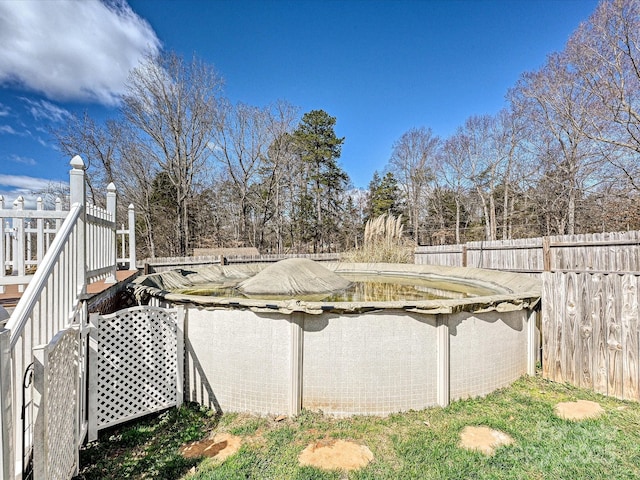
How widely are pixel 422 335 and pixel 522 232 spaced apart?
1529 centimetres

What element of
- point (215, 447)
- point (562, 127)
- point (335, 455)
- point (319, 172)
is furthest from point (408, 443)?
point (319, 172)

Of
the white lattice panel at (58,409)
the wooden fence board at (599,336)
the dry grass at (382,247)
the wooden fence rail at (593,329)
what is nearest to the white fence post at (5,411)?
the white lattice panel at (58,409)

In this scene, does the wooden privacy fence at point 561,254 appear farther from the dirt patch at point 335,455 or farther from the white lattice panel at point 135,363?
the white lattice panel at point 135,363

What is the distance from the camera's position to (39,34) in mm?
6496

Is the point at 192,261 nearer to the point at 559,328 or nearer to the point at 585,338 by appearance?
the point at 559,328

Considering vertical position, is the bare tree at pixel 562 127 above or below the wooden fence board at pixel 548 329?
above

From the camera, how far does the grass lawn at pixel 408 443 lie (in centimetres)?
212

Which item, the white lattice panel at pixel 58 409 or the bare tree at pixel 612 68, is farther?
the bare tree at pixel 612 68

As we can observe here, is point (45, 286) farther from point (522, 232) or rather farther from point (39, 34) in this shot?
point (522, 232)

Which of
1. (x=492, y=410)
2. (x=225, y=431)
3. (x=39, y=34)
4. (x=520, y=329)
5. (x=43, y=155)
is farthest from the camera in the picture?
(x=43, y=155)

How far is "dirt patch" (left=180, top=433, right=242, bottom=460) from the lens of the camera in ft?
7.84

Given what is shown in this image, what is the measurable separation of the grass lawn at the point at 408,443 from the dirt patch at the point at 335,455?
6cm

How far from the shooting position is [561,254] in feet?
21.3

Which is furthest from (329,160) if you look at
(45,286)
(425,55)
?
(45,286)
